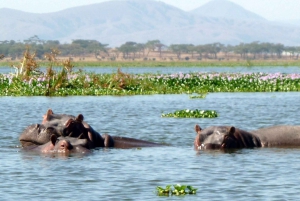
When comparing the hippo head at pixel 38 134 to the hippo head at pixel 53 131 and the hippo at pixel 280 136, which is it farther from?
the hippo at pixel 280 136

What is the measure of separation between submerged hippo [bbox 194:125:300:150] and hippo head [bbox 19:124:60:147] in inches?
113

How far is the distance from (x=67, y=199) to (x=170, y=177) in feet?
7.66

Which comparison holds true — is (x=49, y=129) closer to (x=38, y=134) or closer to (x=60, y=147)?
(x=38, y=134)

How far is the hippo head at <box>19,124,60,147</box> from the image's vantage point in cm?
1530

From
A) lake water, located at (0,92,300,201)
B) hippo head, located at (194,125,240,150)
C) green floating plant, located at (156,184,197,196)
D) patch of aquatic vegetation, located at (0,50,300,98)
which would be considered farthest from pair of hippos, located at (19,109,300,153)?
patch of aquatic vegetation, located at (0,50,300,98)

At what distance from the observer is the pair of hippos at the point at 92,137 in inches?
593

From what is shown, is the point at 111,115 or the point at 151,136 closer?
the point at 151,136

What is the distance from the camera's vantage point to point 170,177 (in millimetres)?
12508

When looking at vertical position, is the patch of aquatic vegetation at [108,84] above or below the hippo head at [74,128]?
above

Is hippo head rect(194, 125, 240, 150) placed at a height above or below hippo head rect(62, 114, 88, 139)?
below

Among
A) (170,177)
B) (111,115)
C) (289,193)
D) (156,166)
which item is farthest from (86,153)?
(111,115)

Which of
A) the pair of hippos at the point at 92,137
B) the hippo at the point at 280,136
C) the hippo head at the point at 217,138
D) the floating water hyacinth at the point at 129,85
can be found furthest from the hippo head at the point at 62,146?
the floating water hyacinth at the point at 129,85

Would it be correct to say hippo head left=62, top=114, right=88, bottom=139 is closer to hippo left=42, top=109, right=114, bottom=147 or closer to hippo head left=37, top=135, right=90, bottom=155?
hippo left=42, top=109, right=114, bottom=147

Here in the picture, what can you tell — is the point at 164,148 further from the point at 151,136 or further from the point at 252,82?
the point at 252,82
